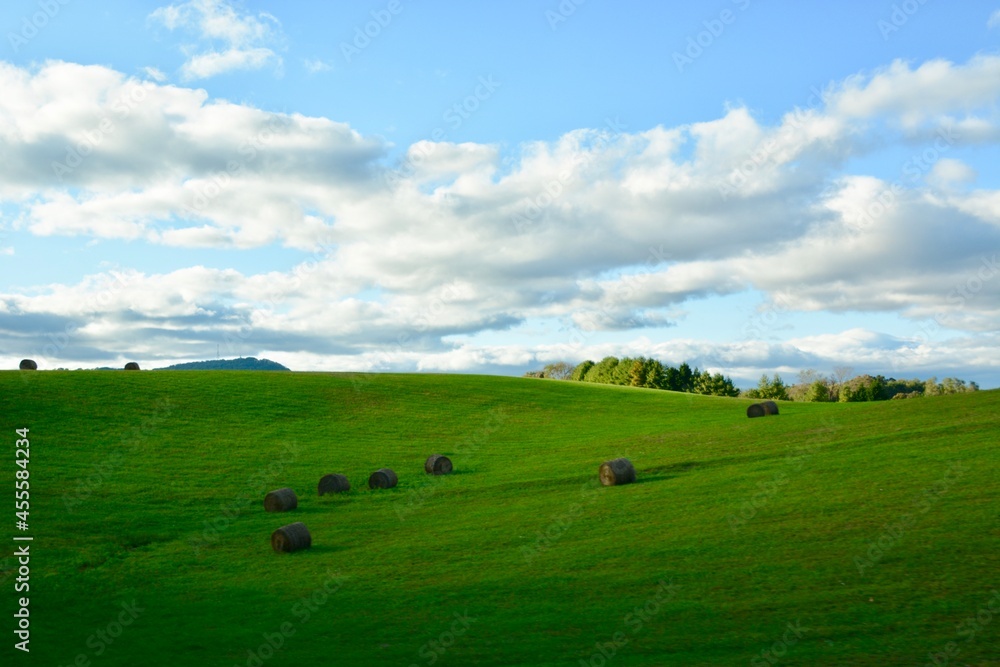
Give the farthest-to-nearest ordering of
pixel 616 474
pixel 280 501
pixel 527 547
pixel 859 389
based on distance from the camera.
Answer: pixel 859 389 → pixel 280 501 → pixel 616 474 → pixel 527 547

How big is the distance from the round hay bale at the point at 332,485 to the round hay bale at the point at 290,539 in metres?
8.47

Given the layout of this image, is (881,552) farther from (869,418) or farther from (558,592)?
(869,418)

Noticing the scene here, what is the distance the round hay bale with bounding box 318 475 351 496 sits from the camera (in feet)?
102

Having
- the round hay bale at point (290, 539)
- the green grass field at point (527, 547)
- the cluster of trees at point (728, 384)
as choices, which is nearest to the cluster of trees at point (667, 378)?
the cluster of trees at point (728, 384)

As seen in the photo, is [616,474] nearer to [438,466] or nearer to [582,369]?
[438,466]

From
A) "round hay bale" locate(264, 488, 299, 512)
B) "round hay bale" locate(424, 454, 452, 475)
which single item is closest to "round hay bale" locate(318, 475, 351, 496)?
"round hay bale" locate(264, 488, 299, 512)

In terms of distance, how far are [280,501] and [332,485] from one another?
2946 millimetres

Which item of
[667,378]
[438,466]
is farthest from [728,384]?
[438,466]

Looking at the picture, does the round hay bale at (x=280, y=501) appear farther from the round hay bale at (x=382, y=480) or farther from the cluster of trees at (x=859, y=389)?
the cluster of trees at (x=859, y=389)

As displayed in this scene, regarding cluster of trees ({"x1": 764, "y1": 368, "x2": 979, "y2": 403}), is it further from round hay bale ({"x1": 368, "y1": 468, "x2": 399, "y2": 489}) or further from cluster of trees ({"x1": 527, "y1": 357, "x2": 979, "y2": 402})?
round hay bale ({"x1": 368, "y1": 468, "x2": 399, "y2": 489})

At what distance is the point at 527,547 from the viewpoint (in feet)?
67.3

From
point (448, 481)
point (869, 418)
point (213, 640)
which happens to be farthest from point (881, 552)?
point (869, 418)

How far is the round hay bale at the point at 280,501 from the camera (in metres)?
28.6

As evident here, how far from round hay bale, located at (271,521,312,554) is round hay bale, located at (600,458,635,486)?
452 inches
